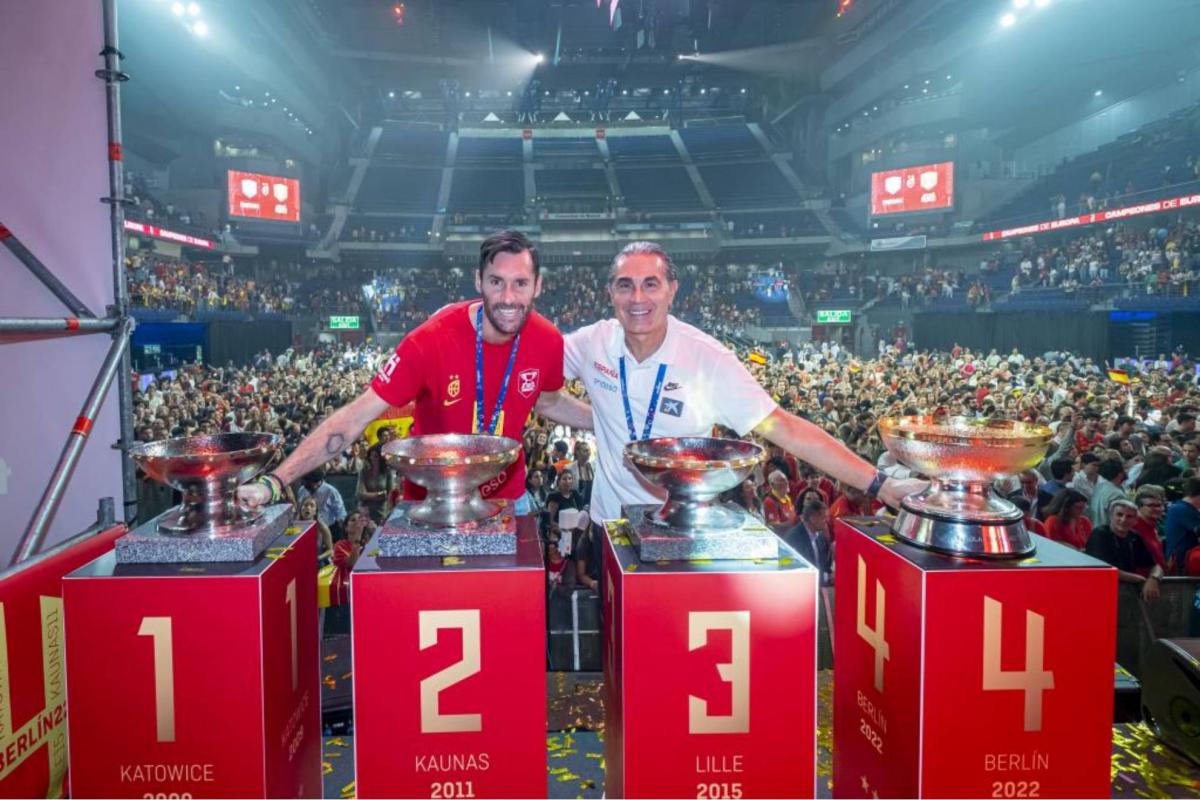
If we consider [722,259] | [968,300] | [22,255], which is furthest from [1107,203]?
[22,255]

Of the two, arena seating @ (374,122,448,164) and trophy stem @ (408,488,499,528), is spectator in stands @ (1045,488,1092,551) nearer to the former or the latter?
trophy stem @ (408,488,499,528)

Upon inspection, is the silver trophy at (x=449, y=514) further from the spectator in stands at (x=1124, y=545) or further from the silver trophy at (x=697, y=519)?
the spectator in stands at (x=1124, y=545)

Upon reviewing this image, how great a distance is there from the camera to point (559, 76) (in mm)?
40781

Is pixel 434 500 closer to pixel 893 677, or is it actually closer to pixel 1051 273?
pixel 893 677

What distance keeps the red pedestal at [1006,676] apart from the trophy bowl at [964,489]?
4cm

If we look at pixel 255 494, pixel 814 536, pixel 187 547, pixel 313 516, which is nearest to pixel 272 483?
pixel 255 494

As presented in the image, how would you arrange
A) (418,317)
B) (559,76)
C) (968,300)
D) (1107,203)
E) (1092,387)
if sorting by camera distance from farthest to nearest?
1. (559,76)
2. (418,317)
3. (968,300)
4. (1107,203)
5. (1092,387)

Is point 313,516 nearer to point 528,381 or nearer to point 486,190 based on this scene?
point 528,381

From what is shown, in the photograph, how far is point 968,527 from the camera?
1.44 meters

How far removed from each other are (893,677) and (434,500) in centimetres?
105

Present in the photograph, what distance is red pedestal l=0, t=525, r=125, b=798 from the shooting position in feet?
5.54

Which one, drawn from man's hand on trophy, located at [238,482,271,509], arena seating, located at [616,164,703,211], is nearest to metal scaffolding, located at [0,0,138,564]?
man's hand on trophy, located at [238,482,271,509]

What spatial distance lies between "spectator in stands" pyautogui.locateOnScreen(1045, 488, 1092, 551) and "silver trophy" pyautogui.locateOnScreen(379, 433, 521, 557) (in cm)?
453

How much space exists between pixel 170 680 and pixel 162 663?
1.4 inches
